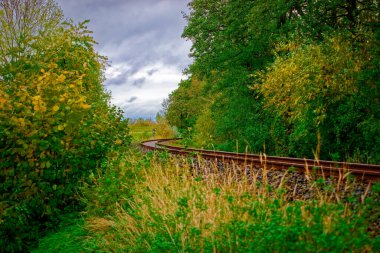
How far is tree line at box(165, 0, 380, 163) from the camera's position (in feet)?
46.6

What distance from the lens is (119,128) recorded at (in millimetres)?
11148

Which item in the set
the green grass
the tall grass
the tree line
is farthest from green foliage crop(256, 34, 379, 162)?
the tall grass

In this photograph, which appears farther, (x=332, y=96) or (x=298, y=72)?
(x=298, y=72)

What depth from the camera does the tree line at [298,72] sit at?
14203 mm

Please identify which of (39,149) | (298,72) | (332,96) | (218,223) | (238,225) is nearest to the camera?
(238,225)

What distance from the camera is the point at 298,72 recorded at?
16094 millimetres

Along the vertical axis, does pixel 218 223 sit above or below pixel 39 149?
below

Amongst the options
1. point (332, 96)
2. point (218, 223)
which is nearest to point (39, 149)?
point (218, 223)

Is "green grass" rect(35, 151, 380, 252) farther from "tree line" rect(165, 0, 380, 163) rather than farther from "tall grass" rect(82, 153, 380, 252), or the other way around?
"tree line" rect(165, 0, 380, 163)

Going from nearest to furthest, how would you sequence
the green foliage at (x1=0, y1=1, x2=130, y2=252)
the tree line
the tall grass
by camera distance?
1. the tall grass
2. the green foliage at (x1=0, y1=1, x2=130, y2=252)
3. the tree line

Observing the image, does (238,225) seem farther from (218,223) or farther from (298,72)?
(298,72)

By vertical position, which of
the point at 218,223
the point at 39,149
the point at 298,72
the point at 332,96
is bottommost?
the point at 218,223

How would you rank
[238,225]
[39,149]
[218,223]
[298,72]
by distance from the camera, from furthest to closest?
[298,72] < [39,149] < [218,223] < [238,225]

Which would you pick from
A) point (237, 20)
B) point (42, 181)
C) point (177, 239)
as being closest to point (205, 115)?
point (237, 20)
